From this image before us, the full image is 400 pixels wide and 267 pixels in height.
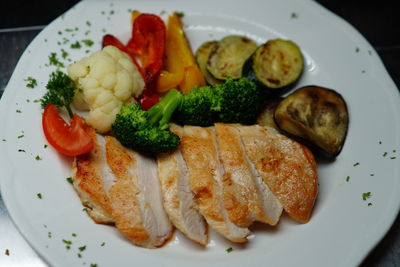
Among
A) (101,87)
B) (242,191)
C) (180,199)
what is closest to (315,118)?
(242,191)

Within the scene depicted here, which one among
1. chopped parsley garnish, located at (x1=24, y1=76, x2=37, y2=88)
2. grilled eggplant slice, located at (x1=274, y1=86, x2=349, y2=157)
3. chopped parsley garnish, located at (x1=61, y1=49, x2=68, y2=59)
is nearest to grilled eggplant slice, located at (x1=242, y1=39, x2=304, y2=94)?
grilled eggplant slice, located at (x1=274, y1=86, x2=349, y2=157)

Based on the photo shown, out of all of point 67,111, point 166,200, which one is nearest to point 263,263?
point 166,200

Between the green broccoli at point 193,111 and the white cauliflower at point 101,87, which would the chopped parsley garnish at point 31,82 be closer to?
the white cauliflower at point 101,87

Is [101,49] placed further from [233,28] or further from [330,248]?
[330,248]

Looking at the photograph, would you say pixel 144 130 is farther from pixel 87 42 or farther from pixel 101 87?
pixel 87 42

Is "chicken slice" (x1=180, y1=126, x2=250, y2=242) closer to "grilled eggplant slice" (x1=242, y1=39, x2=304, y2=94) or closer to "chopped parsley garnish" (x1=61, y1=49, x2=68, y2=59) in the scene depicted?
"grilled eggplant slice" (x1=242, y1=39, x2=304, y2=94)

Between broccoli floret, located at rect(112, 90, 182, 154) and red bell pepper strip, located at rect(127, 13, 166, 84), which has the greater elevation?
red bell pepper strip, located at rect(127, 13, 166, 84)

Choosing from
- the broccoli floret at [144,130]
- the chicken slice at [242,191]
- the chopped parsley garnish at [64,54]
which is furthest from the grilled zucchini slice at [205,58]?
the chopped parsley garnish at [64,54]
